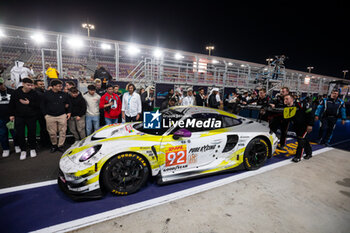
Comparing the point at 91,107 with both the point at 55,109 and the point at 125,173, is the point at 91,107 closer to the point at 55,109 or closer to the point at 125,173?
the point at 55,109

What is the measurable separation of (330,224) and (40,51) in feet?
33.1

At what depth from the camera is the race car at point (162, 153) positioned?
2.38 meters

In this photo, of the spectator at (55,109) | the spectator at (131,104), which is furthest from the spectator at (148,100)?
the spectator at (55,109)

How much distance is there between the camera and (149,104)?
23.4 feet

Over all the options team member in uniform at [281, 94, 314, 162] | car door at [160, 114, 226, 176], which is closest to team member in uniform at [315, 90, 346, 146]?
team member in uniform at [281, 94, 314, 162]

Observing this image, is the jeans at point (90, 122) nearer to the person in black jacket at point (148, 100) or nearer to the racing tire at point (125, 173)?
the person in black jacket at point (148, 100)

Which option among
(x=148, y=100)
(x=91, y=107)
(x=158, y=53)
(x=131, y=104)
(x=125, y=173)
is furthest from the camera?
(x=158, y=53)

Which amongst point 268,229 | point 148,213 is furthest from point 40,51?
point 268,229

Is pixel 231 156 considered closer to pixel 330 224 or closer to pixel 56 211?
pixel 330 224

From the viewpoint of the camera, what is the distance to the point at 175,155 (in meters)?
Answer: 2.73

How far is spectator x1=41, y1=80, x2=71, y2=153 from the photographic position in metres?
4.02

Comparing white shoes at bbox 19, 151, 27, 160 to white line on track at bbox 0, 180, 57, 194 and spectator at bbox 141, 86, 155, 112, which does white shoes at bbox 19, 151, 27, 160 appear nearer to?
white line on track at bbox 0, 180, 57, 194

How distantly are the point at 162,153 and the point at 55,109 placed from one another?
10.2 feet

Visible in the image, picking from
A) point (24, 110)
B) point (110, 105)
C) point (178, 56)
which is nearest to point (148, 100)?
point (110, 105)
